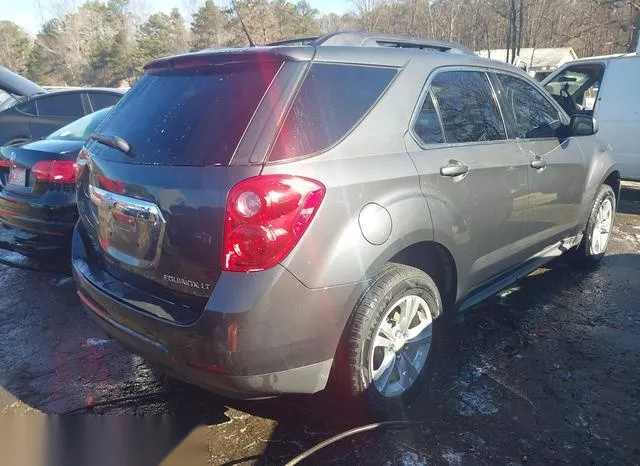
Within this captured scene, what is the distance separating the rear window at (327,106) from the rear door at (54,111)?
26.0 feet

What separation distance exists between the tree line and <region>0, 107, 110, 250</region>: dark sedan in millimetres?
33278

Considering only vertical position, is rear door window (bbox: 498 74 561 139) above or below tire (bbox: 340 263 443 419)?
above

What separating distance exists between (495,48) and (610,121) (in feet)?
144

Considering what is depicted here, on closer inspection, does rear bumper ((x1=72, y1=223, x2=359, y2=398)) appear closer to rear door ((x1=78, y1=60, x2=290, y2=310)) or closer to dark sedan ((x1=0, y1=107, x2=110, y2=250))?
rear door ((x1=78, y1=60, x2=290, y2=310))

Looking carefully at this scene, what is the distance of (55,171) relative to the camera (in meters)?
4.22

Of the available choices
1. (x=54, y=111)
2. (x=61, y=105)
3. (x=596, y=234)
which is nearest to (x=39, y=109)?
(x=54, y=111)

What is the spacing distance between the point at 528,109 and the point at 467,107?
2.88 feet

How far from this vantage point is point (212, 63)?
249cm

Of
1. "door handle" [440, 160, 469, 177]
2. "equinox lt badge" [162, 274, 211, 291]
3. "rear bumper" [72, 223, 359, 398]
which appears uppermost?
"door handle" [440, 160, 469, 177]

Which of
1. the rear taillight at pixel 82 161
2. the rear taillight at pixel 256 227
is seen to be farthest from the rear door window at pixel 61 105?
the rear taillight at pixel 256 227

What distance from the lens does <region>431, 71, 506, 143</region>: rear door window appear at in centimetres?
292

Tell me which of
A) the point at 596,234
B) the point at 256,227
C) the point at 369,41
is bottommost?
the point at 596,234

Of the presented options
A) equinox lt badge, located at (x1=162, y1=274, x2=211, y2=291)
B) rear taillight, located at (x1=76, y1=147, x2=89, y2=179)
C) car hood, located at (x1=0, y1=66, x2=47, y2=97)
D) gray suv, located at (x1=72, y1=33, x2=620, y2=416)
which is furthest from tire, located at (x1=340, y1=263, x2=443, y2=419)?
car hood, located at (x1=0, y1=66, x2=47, y2=97)

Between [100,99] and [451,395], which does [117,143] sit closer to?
[451,395]
